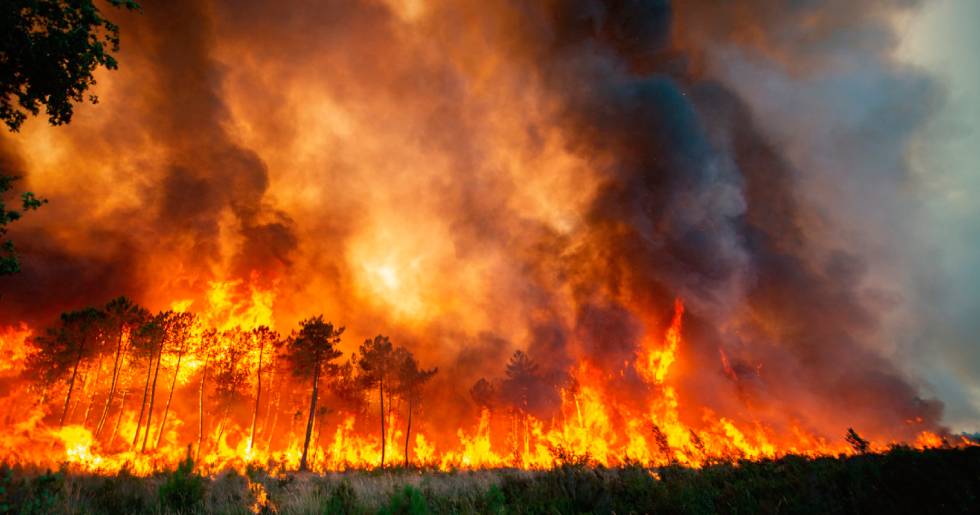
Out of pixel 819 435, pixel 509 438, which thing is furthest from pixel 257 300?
pixel 819 435

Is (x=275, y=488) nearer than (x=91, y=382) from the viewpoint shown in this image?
Yes

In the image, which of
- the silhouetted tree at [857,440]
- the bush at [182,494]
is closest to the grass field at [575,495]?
the bush at [182,494]

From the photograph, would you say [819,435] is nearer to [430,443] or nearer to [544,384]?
[544,384]

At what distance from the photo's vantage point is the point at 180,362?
147 feet

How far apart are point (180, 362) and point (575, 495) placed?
54.1 meters

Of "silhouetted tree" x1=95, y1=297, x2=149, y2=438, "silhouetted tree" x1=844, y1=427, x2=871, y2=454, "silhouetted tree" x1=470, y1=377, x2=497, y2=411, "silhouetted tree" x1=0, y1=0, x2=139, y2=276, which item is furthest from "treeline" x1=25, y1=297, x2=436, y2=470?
"silhouetted tree" x1=844, y1=427, x2=871, y2=454

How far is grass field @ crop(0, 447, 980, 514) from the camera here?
702 cm

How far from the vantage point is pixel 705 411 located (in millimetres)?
62000

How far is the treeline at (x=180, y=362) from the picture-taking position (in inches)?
1451

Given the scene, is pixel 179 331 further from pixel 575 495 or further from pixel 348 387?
pixel 575 495

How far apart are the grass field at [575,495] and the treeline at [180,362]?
84.2ft

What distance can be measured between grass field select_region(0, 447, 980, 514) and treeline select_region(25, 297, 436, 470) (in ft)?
84.2

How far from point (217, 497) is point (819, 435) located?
7711 centimetres

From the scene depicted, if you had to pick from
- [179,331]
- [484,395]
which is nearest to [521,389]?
[484,395]
